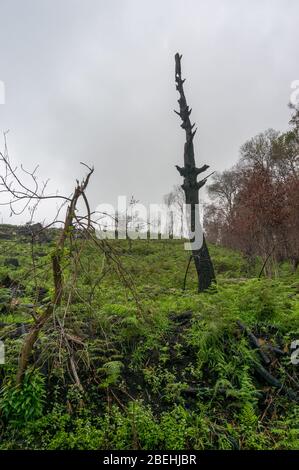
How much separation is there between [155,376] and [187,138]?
805cm

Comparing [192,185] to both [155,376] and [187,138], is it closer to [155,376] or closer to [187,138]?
[187,138]

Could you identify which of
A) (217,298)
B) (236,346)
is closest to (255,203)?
(217,298)

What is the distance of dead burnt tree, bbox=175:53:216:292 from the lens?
9438 mm

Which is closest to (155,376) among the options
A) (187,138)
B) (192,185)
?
(192,185)

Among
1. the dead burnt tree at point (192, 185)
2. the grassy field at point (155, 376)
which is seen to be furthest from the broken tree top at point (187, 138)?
the grassy field at point (155, 376)

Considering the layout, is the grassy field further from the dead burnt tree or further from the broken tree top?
the broken tree top

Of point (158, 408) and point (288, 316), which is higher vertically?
point (288, 316)

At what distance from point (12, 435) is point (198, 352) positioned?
243 centimetres

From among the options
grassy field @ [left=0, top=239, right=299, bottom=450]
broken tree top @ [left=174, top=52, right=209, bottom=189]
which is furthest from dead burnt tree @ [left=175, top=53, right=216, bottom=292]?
grassy field @ [left=0, top=239, right=299, bottom=450]

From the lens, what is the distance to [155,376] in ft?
13.5

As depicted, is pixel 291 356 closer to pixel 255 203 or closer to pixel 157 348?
pixel 157 348

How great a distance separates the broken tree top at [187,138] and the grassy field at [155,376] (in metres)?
4.95
